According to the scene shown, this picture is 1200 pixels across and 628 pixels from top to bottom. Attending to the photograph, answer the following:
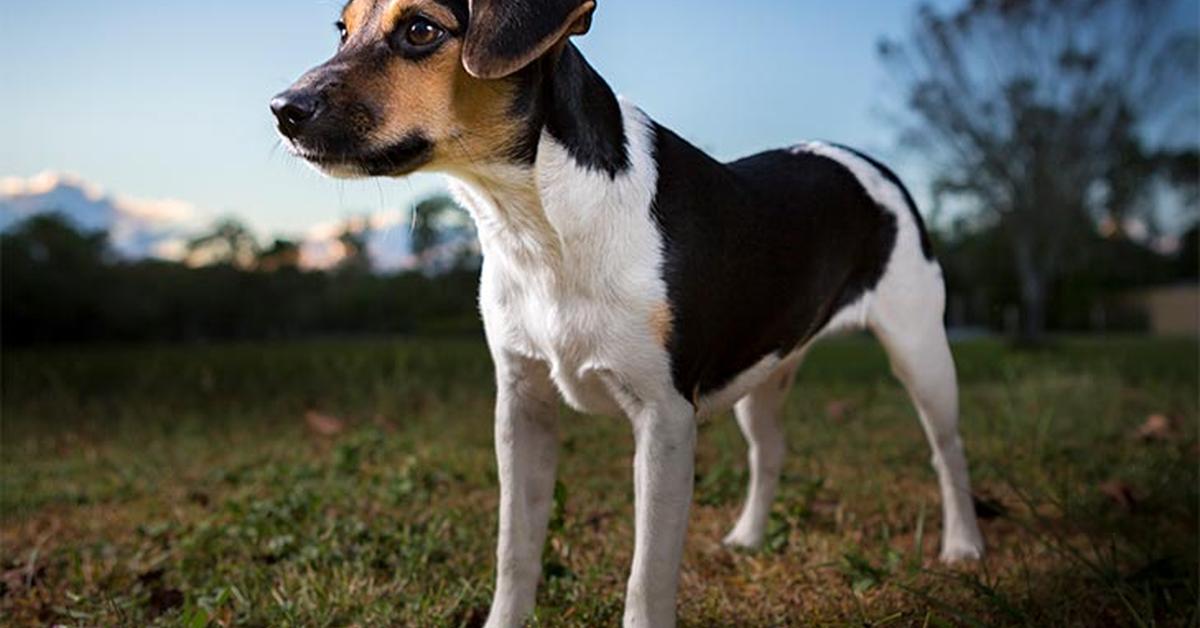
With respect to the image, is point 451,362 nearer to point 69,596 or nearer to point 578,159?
point 69,596

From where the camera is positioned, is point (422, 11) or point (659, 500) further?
point (659, 500)

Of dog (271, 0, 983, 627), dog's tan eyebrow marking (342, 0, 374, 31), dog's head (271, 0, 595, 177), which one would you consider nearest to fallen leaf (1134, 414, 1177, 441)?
dog (271, 0, 983, 627)

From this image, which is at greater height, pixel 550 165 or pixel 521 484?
pixel 550 165

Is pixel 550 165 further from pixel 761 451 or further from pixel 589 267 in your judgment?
pixel 761 451

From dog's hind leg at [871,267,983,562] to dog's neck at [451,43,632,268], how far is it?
59.7 inches

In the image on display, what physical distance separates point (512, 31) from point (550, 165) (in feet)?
1.19

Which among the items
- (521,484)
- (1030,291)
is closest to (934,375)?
(521,484)

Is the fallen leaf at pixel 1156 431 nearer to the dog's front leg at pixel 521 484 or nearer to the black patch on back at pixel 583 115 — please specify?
the dog's front leg at pixel 521 484

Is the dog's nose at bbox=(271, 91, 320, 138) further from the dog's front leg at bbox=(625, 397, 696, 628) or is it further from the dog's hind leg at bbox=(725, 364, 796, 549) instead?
the dog's hind leg at bbox=(725, 364, 796, 549)

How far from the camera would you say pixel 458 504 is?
439 centimetres

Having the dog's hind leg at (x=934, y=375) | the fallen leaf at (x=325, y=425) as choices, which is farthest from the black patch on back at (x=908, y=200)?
the fallen leaf at (x=325, y=425)

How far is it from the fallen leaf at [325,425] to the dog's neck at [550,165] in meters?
3.66

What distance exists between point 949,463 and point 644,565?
1828mm

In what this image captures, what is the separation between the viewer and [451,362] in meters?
8.05
